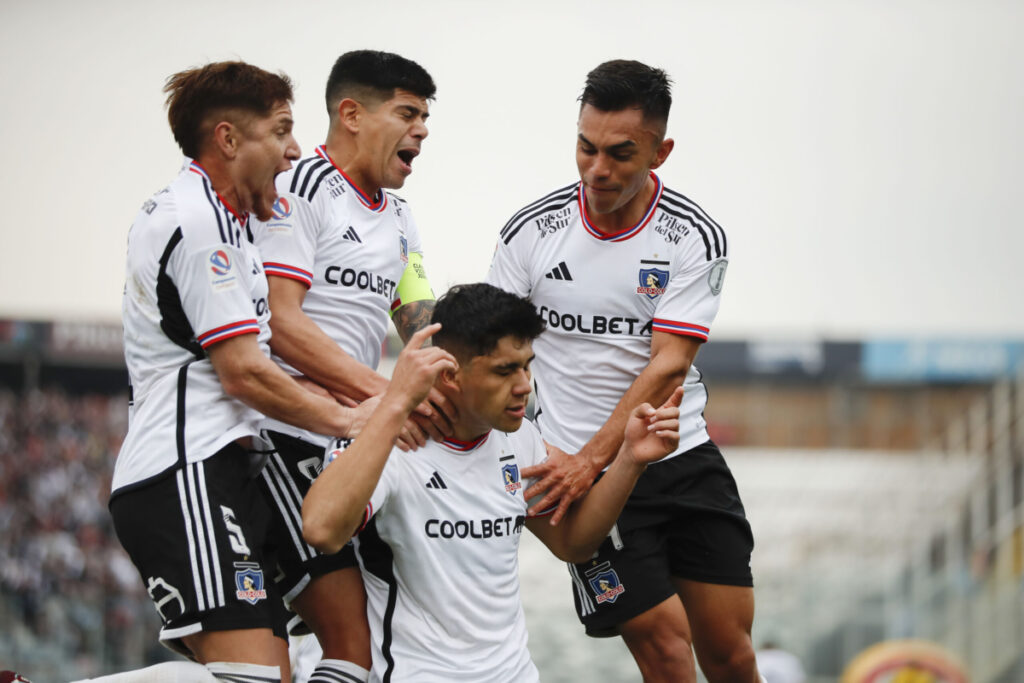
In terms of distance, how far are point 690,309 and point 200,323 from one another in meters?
2.05

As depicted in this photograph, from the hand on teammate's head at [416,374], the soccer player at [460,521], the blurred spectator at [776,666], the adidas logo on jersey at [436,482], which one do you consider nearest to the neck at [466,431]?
the soccer player at [460,521]

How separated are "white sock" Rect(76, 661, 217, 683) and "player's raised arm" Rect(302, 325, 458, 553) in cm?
53

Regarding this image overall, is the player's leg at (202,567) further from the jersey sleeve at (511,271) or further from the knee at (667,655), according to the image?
the knee at (667,655)

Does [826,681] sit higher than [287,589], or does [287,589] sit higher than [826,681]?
[287,589]

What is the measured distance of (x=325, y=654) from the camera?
4.33 meters

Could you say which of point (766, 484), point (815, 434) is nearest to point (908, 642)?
point (766, 484)

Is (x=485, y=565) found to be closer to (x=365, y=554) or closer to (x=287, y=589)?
(x=365, y=554)

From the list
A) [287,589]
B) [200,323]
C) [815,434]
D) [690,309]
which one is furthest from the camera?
[815,434]

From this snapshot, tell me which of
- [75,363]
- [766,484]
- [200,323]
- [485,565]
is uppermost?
[200,323]

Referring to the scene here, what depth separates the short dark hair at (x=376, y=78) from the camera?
478 cm

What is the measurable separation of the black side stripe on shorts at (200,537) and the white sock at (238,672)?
18 centimetres

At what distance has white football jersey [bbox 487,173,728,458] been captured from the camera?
5.08m

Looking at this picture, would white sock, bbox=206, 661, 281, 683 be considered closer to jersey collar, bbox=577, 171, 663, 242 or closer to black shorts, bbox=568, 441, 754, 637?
black shorts, bbox=568, 441, 754, 637

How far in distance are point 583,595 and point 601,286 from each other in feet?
4.40
